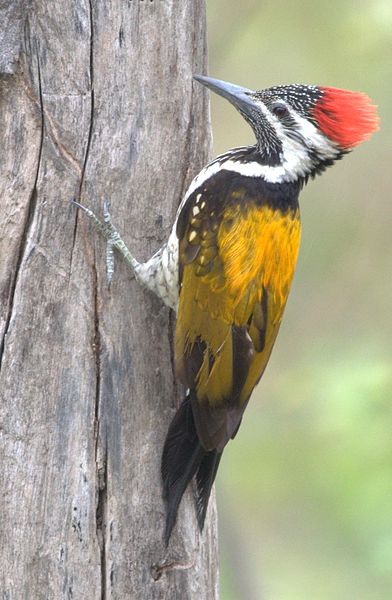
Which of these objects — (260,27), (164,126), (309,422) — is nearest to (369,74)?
(260,27)

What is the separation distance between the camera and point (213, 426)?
3531 millimetres

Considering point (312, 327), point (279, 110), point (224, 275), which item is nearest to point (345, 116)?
point (279, 110)

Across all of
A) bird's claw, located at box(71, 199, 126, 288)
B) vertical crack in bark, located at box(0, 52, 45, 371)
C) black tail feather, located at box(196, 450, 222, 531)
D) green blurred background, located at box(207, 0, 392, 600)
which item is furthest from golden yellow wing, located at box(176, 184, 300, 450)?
green blurred background, located at box(207, 0, 392, 600)

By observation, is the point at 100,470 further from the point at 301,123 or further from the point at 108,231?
the point at 301,123

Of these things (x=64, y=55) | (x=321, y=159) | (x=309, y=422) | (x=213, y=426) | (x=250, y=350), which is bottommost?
(x=309, y=422)

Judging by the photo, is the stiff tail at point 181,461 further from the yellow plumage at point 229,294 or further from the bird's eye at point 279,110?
the bird's eye at point 279,110

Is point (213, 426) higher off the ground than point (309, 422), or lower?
higher

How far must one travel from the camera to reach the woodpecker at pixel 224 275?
140 inches

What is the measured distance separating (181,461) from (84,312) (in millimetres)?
612

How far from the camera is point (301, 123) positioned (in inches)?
156

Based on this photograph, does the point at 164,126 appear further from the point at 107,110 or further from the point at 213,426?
the point at 213,426

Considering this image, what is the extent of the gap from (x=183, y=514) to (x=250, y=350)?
2.01 ft

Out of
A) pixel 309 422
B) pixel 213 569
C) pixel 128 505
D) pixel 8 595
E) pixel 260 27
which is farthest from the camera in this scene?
pixel 260 27

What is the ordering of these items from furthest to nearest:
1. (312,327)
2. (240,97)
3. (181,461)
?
1. (312,327)
2. (240,97)
3. (181,461)
